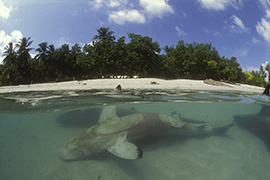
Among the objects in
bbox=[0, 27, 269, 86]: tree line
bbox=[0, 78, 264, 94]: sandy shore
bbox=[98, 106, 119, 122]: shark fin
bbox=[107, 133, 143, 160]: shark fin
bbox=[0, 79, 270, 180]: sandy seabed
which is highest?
bbox=[0, 27, 269, 86]: tree line

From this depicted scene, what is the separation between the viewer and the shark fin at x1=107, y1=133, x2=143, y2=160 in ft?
11.3

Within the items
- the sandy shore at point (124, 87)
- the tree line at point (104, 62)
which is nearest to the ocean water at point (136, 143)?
the sandy shore at point (124, 87)

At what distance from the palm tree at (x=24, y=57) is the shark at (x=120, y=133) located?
4887 cm

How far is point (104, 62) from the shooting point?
3591 cm

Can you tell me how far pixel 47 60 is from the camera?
46344 mm

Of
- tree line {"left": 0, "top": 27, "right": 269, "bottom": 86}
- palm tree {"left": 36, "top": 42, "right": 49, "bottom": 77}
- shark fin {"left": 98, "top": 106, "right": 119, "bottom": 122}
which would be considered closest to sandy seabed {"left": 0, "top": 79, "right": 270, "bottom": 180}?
shark fin {"left": 98, "top": 106, "right": 119, "bottom": 122}

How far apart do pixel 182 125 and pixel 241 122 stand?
12.3 ft

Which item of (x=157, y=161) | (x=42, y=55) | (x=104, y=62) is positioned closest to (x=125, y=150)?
(x=157, y=161)

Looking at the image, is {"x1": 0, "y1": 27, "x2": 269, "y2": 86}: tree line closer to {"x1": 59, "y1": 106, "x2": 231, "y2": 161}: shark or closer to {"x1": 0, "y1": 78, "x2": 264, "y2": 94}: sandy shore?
{"x1": 0, "y1": 78, "x2": 264, "y2": 94}: sandy shore

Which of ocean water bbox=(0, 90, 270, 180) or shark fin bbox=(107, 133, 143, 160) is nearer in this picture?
shark fin bbox=(107, 133, 143, 160)

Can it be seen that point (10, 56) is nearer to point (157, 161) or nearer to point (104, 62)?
point (104, 62)

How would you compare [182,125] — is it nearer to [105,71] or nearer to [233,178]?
[233,178]

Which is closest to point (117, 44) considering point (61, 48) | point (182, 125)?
point (61, 48)

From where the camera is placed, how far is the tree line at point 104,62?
3691 centimetres
